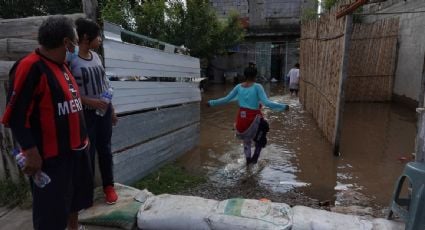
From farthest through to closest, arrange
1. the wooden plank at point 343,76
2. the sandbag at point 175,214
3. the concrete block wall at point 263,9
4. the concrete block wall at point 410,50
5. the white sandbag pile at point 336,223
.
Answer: the concrete block wall at point 263,9 < the concrete block wall at point 410,50 < the wooden plank at point 343,76 < the sandbag at point 175,214 < the white sandbag pile at point 336,223

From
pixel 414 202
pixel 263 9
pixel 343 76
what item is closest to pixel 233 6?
pixel 263 9

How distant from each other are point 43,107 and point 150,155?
2701 millimetres

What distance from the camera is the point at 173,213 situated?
9.82ft

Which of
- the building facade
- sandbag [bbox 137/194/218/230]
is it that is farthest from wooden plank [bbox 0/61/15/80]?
the building facade

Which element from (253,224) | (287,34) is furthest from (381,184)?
(287,34)

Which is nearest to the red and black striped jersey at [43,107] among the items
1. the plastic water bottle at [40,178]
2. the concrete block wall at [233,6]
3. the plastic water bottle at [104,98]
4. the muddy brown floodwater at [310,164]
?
the plastic water bottle at [40,178]

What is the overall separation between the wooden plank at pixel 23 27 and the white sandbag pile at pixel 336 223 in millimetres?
2812

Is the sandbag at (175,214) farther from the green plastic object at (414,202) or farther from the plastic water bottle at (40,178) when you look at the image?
the green plastic object at (414,202)

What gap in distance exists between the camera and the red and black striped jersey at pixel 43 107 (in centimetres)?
208

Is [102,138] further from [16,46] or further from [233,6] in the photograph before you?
[233,6]

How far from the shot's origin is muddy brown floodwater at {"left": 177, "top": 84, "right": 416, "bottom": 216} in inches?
173

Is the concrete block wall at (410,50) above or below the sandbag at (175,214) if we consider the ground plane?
above

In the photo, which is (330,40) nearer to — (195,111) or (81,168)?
(195,111)

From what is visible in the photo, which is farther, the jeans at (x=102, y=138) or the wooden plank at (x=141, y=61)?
the wooden plank at (x=141, y=61)
